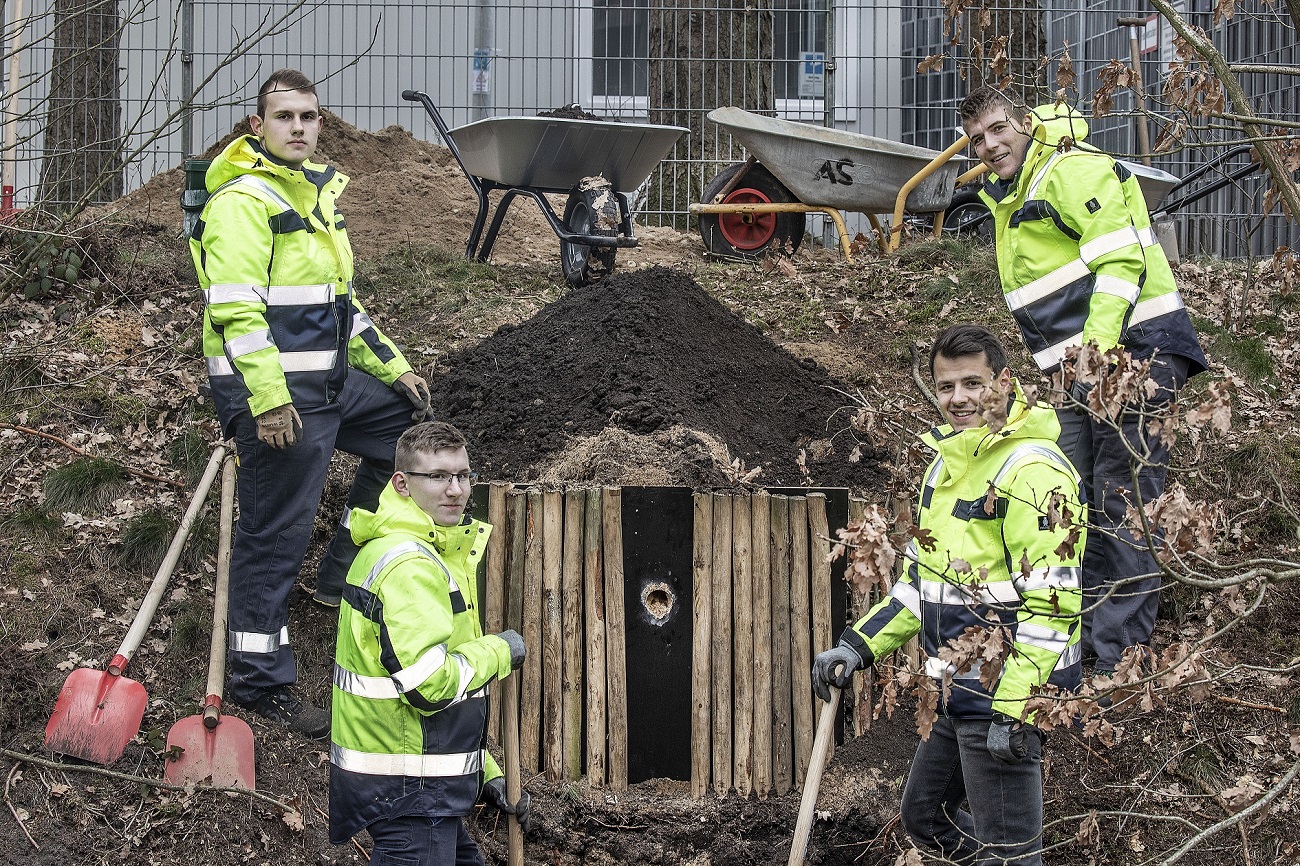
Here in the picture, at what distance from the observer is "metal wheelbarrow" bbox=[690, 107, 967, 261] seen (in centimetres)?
889

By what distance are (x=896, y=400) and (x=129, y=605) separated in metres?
3.77

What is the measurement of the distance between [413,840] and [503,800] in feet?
1.75

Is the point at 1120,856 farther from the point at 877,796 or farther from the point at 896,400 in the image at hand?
the point at 896,400

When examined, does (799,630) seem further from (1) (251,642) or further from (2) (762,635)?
(1) (251,642)

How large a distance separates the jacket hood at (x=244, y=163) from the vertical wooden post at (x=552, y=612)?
1.54 meters

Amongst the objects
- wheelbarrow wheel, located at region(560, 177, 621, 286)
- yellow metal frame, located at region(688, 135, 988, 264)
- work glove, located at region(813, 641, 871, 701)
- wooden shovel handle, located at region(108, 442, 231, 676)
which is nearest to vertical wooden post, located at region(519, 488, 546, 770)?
work glove, located at region(813, 641, 871, 701)

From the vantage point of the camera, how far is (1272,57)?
1014 centimetres

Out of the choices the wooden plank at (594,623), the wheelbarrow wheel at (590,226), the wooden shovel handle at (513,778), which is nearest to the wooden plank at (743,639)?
the wooden plank at (594,623)

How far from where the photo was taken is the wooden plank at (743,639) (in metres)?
4.73

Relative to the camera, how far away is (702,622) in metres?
4.75

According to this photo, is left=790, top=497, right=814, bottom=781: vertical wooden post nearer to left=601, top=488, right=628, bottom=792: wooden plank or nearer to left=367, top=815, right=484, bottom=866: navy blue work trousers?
left=601, top=488, right=628, bottom=792: wooden plank

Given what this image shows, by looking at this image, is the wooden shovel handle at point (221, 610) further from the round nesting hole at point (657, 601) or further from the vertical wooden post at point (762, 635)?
the vertical wooden post at point (762, 635)

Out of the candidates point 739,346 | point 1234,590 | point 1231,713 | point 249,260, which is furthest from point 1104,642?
point 249,260

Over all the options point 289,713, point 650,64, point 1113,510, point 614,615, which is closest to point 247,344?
point 289,713
